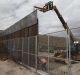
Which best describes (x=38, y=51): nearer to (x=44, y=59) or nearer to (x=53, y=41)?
(x=44, y=59)

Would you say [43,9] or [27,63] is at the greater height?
[43,9]

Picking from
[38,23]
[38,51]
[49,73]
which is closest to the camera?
[49,73]

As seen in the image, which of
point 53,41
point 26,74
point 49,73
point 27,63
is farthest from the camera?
point 27,63

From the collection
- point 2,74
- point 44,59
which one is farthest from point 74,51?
point 2,74

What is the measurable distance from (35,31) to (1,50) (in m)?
20.9

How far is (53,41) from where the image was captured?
11.8 meters

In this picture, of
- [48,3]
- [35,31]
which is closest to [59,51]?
[35,31]

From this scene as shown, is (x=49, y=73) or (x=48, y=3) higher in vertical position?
(x=48, y=3)

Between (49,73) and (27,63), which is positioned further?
(27,63)

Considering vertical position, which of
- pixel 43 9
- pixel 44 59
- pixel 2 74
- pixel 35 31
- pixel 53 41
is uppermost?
pixel 43 9

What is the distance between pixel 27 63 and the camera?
16.3 m

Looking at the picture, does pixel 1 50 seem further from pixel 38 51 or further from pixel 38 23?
pixel 38 51

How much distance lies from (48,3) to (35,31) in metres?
3.30

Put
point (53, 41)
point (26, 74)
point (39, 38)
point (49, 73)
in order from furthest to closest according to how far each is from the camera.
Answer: point (39, 38), point (26, 74), point (53, 41), point (49, 73)
